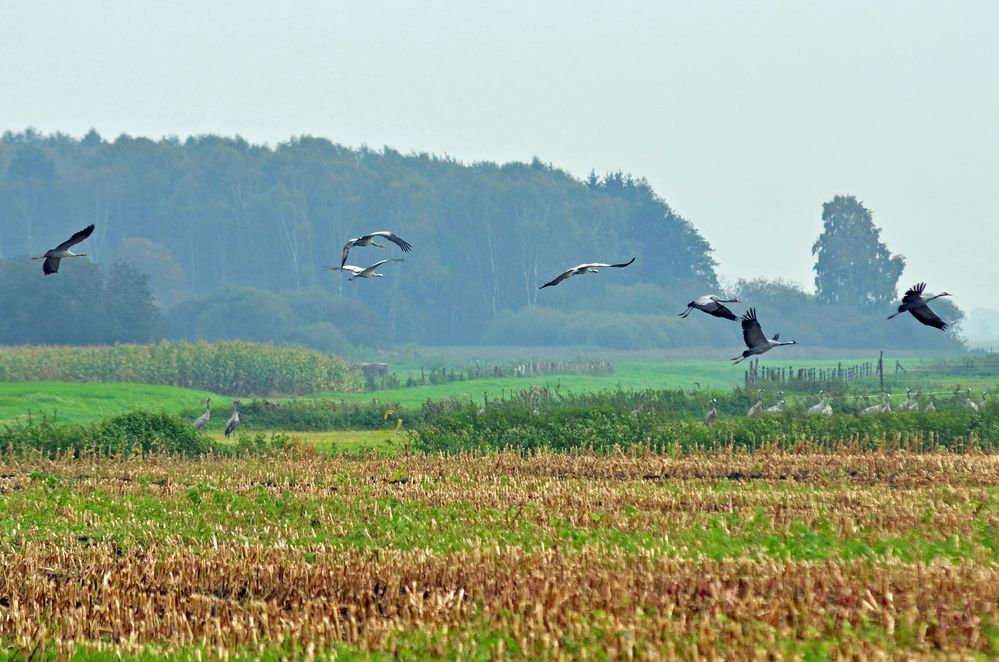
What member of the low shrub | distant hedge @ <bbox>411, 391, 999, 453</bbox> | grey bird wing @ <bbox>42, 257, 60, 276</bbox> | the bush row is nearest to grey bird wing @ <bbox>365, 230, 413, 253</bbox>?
grey bird wing @ <bbox>42, 257, 60, 276</bbox>

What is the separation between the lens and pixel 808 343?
427ft

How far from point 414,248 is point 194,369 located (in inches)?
2685

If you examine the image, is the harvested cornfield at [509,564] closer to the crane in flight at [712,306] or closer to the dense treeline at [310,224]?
the crane in flight at [712,306]

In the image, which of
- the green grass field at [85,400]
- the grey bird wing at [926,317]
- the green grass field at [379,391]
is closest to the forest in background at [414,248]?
the green grass field at [379,391]

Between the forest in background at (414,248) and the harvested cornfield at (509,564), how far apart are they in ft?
296

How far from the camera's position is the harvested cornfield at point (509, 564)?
11734 mm

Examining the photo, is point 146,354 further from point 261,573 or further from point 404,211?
point 404,211

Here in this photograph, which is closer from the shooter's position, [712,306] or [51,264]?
[712,306]

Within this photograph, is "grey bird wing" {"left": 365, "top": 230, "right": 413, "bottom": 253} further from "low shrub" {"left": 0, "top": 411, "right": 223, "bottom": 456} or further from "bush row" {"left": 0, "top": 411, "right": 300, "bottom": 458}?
"low shrub" {"left": 0, "top": 411, "right": 223, "bottom": 456}

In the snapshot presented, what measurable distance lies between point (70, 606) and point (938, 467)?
17087 millimetres

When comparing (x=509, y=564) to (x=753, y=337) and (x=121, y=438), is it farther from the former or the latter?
(x=121, y=438)

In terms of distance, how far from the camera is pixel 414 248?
128 meters

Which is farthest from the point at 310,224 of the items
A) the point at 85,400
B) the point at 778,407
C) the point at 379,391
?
the point at 778,407

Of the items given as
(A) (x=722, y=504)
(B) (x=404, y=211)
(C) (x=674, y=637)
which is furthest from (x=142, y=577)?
(B) (x=404, y=211)
